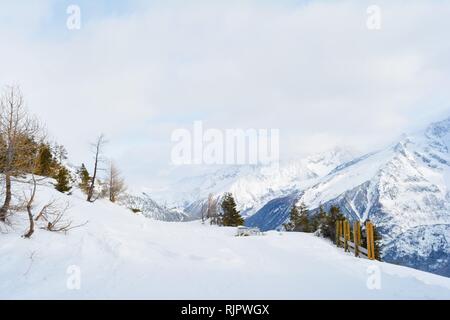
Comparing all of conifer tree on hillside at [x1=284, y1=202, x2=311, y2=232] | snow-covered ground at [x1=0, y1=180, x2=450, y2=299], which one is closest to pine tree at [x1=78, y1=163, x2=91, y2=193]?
snow-covered ground at [x1=0, y1=180, x2=450, y2=299]

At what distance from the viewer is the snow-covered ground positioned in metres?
11.2

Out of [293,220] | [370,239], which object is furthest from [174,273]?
[293,220]

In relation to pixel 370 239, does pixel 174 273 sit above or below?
below

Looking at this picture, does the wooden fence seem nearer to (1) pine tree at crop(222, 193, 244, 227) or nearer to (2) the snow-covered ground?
(2) the snow-covered ground

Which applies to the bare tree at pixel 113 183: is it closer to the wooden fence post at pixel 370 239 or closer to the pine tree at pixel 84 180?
the pine tree at pixel 84 180

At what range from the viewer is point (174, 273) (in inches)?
541

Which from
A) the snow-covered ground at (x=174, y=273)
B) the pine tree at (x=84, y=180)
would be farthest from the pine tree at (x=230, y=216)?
the snow-covered ground at (x=174, y=273)

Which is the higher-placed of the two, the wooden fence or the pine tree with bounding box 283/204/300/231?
the wooden fence

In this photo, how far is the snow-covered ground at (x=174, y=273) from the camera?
36.6 ft

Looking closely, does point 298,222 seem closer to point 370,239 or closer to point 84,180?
point 84,180

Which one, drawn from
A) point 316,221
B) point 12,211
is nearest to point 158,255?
point 12,211
